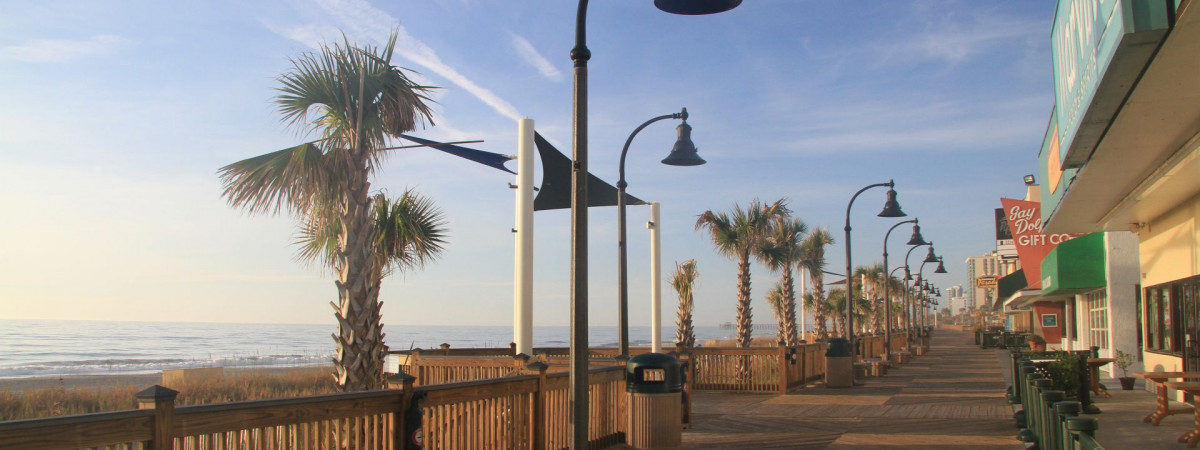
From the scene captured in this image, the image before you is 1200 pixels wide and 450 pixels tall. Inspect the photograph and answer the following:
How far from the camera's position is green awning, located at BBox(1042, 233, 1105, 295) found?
20000 mm

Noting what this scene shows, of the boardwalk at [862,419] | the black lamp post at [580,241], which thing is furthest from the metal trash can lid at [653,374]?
the black lamp post at [580,241]

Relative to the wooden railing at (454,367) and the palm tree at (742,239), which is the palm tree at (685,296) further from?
the wooden railing at (454,367)

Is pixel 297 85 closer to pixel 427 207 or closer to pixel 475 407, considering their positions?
pixel 427 207

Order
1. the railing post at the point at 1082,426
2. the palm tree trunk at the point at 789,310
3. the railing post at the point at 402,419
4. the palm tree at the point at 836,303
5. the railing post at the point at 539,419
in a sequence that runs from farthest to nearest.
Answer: the palm tree at the point at 836,303 < the palm tree trunk at the point at 789,310 < the railing post at the point at 539,419 < the railing post at the point at 402,419 < the railing post at the point at 1082,426

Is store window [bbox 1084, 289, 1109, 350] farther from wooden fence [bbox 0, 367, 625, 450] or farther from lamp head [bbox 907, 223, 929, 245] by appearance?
wooden fence [bbox 0, 367, 625, 450]

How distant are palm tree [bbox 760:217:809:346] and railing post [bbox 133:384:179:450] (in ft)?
99.8

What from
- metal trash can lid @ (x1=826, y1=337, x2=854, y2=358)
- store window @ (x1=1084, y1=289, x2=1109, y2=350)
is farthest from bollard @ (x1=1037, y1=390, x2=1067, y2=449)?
store window @ (x1=1084, y1=289, x2=1109, y2=350)

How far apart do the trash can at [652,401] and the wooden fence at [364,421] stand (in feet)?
2.19

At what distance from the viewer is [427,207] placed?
1512cm

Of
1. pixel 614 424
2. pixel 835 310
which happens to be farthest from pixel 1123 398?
pixel 835 310

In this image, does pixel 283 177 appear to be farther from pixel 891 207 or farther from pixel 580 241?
pixel 891 207

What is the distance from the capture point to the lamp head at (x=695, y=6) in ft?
26.0

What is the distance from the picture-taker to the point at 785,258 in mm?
36062

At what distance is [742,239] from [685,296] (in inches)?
120
